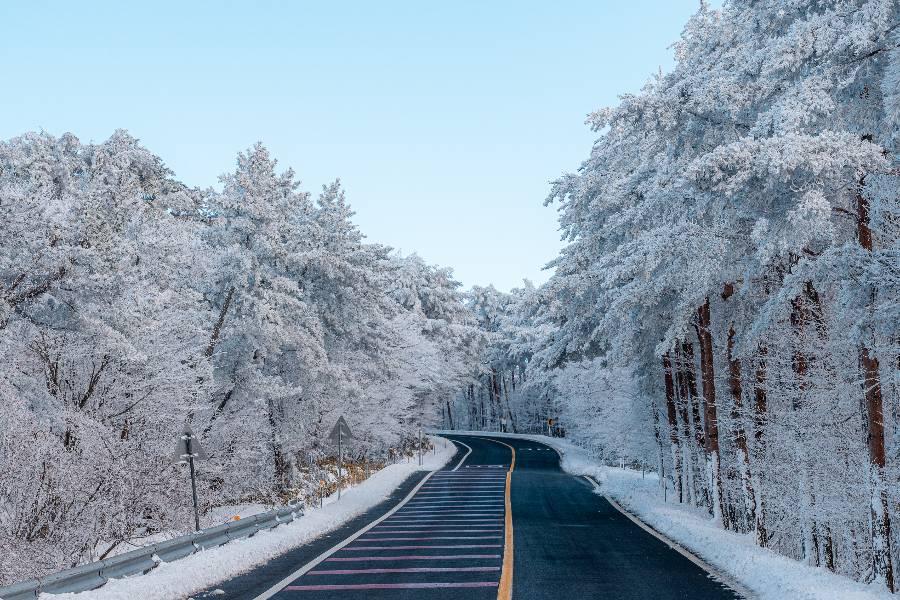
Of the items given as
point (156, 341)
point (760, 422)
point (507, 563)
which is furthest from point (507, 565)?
point (156, 341)

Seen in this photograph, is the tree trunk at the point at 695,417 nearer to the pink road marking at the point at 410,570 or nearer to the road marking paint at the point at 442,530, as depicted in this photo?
the road marking paint at the point at 442,530

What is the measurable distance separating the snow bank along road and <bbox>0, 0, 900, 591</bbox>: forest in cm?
334

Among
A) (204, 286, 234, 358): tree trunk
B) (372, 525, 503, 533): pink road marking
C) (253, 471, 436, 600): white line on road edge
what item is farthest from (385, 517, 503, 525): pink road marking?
(204, 286, 234, 358): tree trunk

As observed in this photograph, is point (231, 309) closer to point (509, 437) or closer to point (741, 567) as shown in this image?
point (741, 567)

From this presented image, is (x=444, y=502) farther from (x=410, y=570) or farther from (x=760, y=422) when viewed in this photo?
(x=410, y=570)

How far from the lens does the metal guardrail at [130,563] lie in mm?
9469

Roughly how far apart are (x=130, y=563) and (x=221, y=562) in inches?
65.6

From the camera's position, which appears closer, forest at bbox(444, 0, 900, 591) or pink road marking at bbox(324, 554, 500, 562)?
forest at bbox(444, 0, 900, 591)

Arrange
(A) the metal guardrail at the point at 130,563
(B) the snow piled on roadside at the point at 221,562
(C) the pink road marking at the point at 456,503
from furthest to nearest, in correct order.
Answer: (C) the pink road marking at the point at 456,503
(B) the snow piled on roadside at the point at 221,562
(A) the metal guardrail at the point at 130,563

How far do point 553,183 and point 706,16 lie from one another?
21.7 feet

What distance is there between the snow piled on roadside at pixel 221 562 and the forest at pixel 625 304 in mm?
2771

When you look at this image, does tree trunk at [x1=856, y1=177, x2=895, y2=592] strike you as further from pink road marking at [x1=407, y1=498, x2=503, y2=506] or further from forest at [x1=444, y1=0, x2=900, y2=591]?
pink road marking at [x1=407, y1=498, x2=503, y2=506]

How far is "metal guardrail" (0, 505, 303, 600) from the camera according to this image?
31.1 feet

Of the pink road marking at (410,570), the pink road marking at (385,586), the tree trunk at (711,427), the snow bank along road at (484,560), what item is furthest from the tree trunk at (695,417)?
the pink road marking at (385,586)
